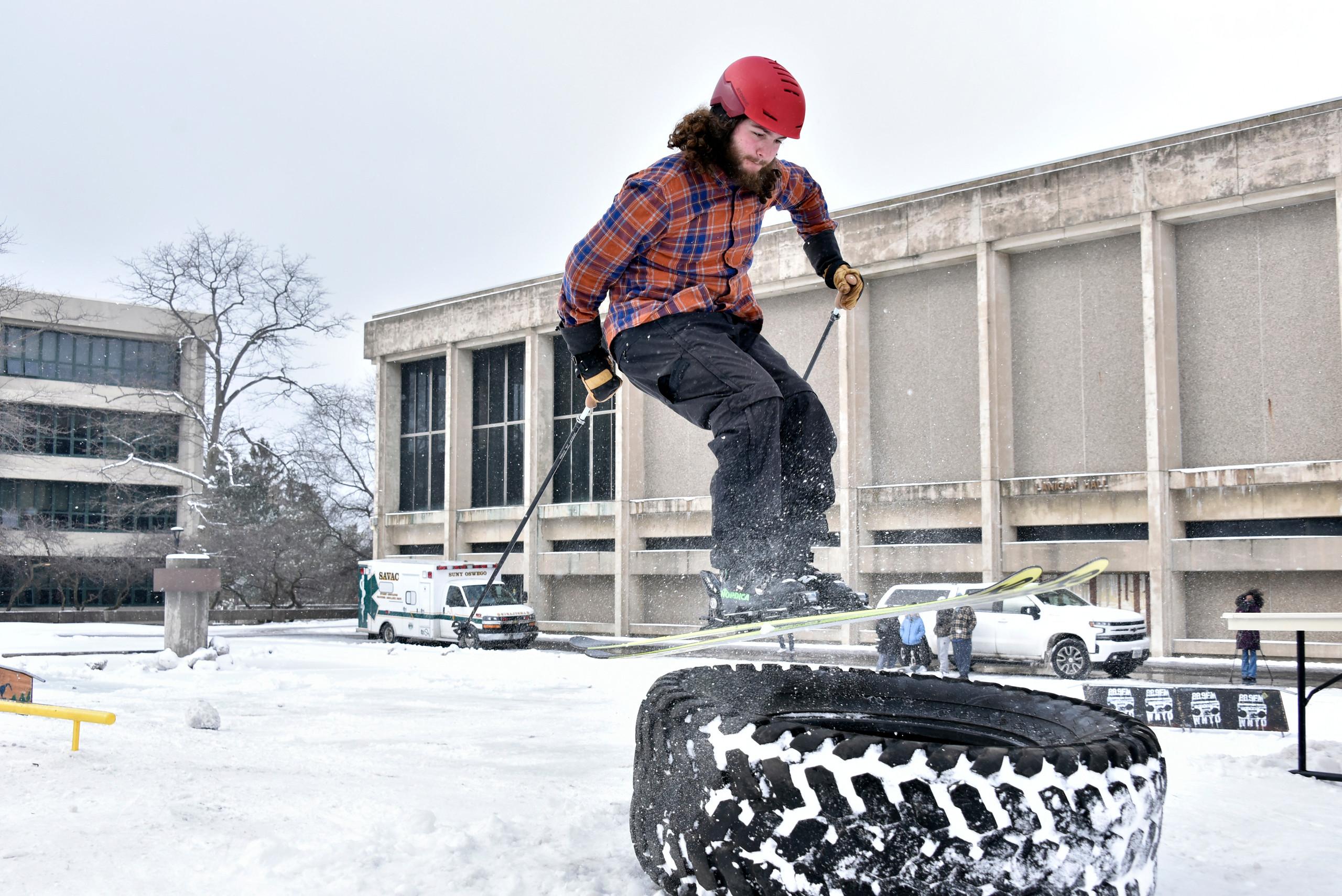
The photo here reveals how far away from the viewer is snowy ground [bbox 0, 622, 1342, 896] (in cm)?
270

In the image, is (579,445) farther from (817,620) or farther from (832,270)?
(817,620)

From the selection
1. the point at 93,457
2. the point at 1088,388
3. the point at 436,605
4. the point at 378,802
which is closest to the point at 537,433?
the point at 436,605

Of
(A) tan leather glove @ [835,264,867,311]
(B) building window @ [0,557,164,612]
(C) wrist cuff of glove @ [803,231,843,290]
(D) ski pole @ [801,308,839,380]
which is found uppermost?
(C) wrist cuff of glove @ [803,231,843,290]

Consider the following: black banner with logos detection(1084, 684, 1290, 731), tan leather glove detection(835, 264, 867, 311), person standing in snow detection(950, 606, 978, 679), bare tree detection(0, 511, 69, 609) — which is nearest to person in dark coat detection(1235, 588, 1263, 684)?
person standing in snow detection(950, 606, 978, 679)

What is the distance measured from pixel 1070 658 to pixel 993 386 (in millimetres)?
9973

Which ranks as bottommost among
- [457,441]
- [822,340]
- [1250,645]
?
[1250,645]

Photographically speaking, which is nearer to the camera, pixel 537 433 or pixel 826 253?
pixel 826 253

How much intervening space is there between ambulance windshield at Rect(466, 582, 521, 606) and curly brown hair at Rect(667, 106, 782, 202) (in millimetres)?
25019

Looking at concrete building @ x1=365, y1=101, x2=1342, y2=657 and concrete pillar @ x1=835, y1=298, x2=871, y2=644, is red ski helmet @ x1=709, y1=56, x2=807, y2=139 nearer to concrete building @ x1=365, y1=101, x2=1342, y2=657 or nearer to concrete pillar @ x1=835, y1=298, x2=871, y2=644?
concrete building @ x1=365, y1=101, x2=1342, y2=657

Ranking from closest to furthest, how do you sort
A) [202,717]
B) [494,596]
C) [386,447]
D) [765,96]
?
[765,96] < [202,717] < [494,596] < [386,447]

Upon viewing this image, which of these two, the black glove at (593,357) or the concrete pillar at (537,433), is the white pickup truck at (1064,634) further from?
the concrete pillar at (537,433)

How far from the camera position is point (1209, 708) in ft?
27.4

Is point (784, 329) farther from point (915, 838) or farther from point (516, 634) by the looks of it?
point (915, 838)

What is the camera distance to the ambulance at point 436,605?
2744cm
